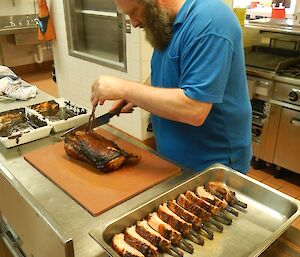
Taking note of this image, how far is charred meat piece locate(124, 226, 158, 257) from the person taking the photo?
2.63 ft

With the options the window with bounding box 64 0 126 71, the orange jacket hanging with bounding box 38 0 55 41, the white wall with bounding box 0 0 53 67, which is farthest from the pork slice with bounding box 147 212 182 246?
the white wall with bounding box 0 0 53 67

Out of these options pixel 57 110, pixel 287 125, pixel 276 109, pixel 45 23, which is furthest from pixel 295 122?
pixel 45 23

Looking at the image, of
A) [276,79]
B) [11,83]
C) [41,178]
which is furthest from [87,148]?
[276,79]

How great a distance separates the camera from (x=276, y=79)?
2.49 m

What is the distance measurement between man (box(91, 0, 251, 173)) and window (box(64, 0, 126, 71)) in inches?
70.6

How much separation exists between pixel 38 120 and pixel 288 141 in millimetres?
1865

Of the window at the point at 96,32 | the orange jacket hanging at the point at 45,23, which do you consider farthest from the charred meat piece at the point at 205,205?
the orange jacket hanging at the point at 45,23

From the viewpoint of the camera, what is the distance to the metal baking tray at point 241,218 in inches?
32.5

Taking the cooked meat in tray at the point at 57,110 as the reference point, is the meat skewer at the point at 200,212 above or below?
below

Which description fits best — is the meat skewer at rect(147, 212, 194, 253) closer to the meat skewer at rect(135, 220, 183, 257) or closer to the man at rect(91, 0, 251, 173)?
the meat skewer at rect(135, 220, 183, 257)

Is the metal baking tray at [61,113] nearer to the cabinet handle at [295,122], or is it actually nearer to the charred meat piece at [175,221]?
the charred meat piece at [175,221]

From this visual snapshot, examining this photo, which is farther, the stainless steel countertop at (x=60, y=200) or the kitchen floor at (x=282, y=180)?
the kitchen floor at (x=282, y=180)

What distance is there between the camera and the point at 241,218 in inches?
37.5

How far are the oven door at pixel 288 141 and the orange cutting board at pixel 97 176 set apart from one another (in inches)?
62.8
